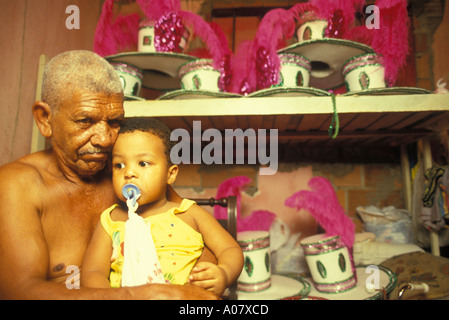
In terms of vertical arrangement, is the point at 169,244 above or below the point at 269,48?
below

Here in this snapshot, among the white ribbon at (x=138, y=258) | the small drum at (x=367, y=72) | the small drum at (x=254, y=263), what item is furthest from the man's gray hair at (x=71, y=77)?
the small drum at (x=367, y=72)

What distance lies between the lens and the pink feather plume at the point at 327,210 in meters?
1.17

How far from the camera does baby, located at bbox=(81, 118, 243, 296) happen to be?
2.18ft

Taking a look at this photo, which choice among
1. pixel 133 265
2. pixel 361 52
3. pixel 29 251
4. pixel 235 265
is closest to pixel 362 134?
pixel 361 52

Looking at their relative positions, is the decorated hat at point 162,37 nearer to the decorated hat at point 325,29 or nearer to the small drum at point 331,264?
the decorated hat at point 325,29

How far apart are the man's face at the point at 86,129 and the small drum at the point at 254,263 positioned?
2.22ft

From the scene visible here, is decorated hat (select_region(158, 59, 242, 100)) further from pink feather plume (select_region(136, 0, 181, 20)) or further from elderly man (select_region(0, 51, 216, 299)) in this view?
elderly man (select_region(0, 51, 216, 299))

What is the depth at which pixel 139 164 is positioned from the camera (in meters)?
0.68

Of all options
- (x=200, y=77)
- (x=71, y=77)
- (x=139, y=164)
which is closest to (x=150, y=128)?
(x=139, y=164)

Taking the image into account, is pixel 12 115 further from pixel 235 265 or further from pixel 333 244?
pixel 333 244

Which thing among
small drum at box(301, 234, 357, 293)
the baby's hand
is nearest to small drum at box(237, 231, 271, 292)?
small drum at box(301, 234, 357, 293)

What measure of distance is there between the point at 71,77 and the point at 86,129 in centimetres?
11

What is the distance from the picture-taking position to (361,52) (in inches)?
45.6

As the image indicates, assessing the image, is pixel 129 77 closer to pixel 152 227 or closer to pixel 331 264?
pixel 152 227
